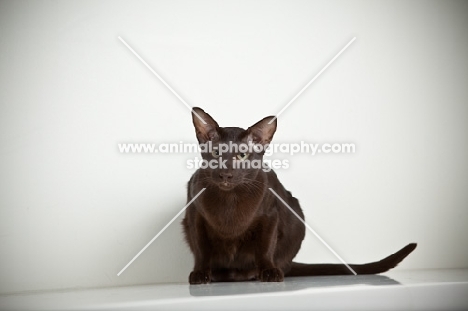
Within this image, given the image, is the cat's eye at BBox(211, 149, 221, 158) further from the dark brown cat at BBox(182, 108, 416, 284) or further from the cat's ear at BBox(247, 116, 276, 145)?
the cat's ear at BBox(247, 116, 276, 145)

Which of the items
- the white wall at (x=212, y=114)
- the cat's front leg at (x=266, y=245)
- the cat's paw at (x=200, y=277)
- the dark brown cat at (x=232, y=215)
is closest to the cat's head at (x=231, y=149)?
the dark brown cat at (x=232, y=215)

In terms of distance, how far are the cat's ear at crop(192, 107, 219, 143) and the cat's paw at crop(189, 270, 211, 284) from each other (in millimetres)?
407

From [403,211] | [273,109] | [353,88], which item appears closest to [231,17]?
[273,109]

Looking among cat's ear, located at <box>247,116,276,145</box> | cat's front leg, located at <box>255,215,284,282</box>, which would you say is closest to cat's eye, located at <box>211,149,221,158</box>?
cat's ear, located at <box>247,116,276,145</box>

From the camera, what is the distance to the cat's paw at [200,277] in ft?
5.21

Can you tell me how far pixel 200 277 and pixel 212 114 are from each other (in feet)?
2.40

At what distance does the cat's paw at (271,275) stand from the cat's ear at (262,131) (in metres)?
0.40

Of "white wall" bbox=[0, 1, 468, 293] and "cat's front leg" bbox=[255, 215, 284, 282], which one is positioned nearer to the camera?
"cat's front leg" bbox=[255, 215, 284, 282]

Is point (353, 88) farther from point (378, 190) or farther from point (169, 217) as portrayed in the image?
point (169, 217)

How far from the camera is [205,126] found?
1615 millimetres

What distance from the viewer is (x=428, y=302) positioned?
1.37 metres

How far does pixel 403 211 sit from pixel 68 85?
1.50 m

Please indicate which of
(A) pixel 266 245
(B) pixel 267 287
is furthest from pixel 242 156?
(B) pixel 267 287

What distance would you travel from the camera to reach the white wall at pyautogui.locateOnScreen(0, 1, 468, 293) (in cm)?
178
